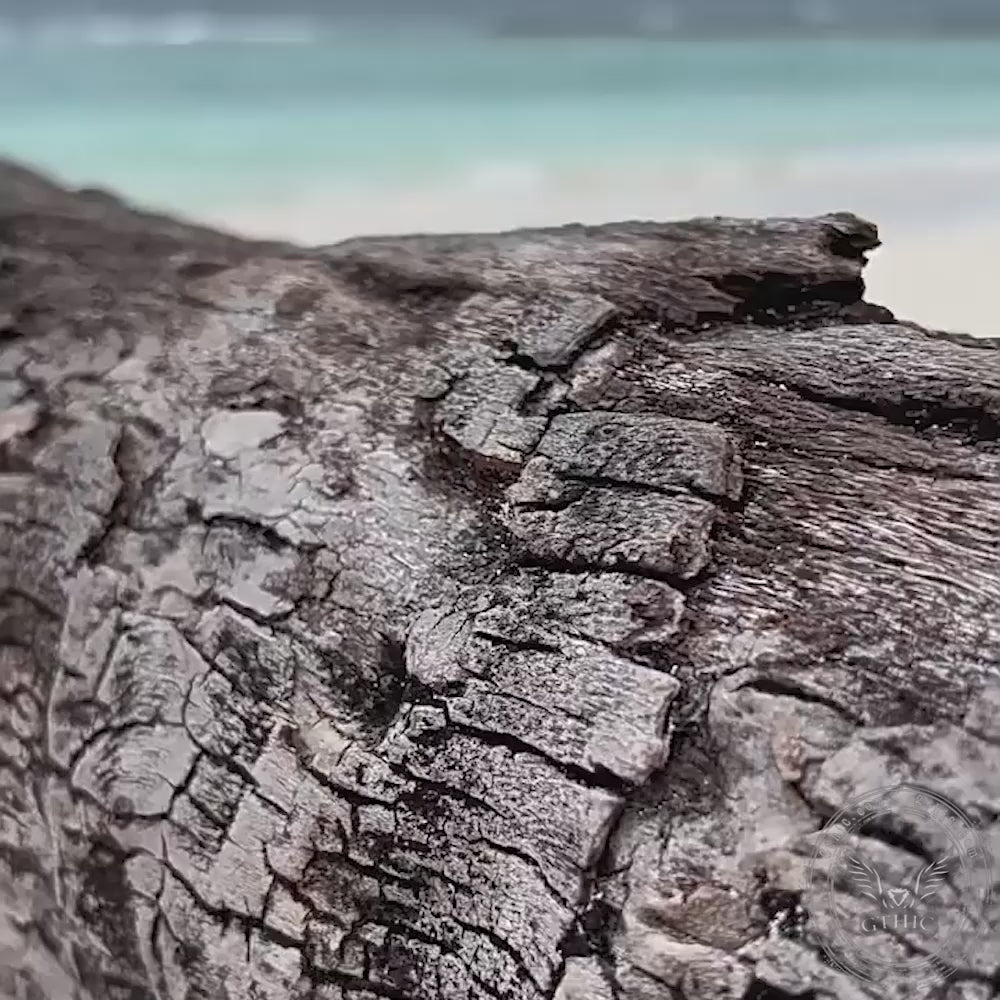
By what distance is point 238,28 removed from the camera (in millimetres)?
1507

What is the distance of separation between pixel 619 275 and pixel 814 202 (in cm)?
65

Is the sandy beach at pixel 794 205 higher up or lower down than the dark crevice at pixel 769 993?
higher up

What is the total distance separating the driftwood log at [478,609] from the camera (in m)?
0.55

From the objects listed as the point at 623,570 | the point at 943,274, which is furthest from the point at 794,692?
the point at 943,274

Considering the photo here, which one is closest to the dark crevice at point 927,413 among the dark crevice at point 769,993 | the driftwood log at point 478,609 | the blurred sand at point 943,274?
the driftwood log at point 478,609

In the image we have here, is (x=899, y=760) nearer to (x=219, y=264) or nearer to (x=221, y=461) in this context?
(x=221, y=461)

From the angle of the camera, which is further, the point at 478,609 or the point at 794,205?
the point at 794,205

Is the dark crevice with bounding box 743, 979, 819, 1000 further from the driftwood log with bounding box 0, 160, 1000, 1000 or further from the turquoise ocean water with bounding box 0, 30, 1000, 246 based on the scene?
the turquoise ocean water with bounding box 0, 30, 1000, 246

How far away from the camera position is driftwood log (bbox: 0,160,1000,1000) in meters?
0.55

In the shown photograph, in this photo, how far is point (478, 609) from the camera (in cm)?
63

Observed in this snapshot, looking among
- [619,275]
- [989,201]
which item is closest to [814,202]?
[989,201]

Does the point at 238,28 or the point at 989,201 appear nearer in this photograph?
the point at 989,201

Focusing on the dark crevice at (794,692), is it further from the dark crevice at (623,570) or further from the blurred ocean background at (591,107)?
the blurred ocean background at (591,107)

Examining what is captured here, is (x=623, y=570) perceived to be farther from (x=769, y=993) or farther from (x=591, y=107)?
(x=591, y=107)
